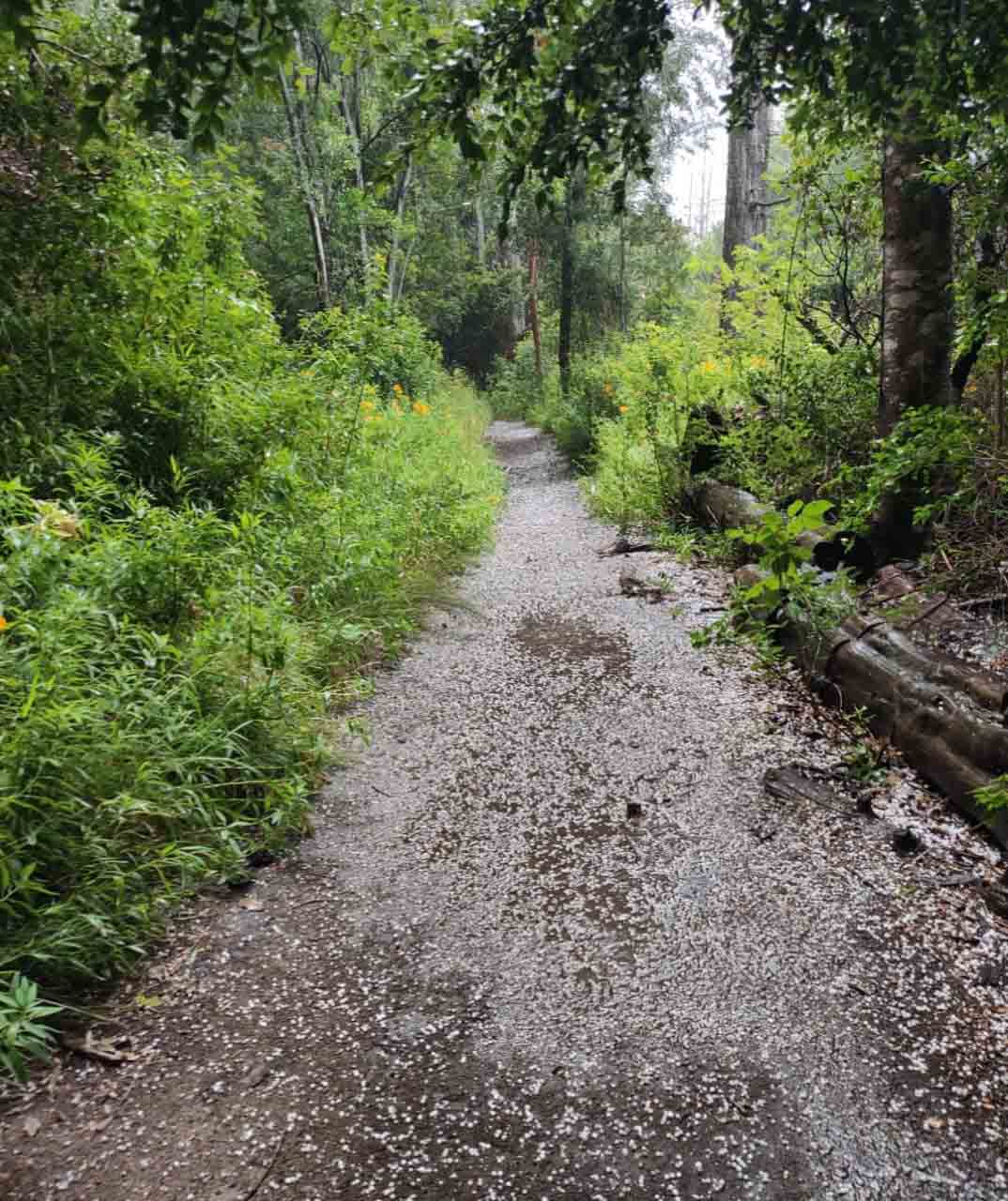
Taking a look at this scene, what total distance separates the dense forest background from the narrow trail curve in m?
0.36

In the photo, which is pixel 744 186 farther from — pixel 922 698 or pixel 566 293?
pixel 922 698

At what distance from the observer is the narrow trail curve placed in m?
1.64

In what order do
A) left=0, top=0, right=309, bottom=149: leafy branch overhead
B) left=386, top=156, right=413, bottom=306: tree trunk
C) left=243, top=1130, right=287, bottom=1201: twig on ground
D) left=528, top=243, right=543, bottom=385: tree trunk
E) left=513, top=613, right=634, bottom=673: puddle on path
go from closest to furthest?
left=0, top=0, right=309, bottom=149: leafy branch overhead < left=243, top=1130, right=287, bottom=1201: twig on ground < left=513, top=613, right=634, bottom=673: puddle on path < left=386, top=156, right=413, bottom=306: tree trunk < left=528, top=243, right=543, bottom=385: tree trunk

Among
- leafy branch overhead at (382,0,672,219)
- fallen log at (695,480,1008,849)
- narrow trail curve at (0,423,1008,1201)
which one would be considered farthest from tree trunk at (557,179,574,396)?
narrow trail curve at (0,423,1008,1201)

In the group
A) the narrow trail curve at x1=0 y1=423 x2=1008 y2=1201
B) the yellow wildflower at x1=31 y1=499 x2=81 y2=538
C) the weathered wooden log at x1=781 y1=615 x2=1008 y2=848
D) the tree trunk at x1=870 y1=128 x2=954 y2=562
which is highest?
the tree trunk at x1=870 y1=128 x2=954 y2=562

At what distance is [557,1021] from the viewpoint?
204 cm

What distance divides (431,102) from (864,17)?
38.8 inches

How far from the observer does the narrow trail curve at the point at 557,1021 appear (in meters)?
1.64

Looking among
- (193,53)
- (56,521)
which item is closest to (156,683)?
(56,521)

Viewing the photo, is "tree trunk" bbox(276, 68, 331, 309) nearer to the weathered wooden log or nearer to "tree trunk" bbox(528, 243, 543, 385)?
the weathered wooden log

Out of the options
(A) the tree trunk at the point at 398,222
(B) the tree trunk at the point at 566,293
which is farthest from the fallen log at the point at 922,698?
(B) the tree trunk at the point at 566,293

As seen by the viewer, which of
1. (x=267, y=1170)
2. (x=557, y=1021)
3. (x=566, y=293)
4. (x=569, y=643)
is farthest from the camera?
(x=566, y=293)

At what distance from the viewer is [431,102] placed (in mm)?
1828

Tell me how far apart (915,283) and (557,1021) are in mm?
4337
